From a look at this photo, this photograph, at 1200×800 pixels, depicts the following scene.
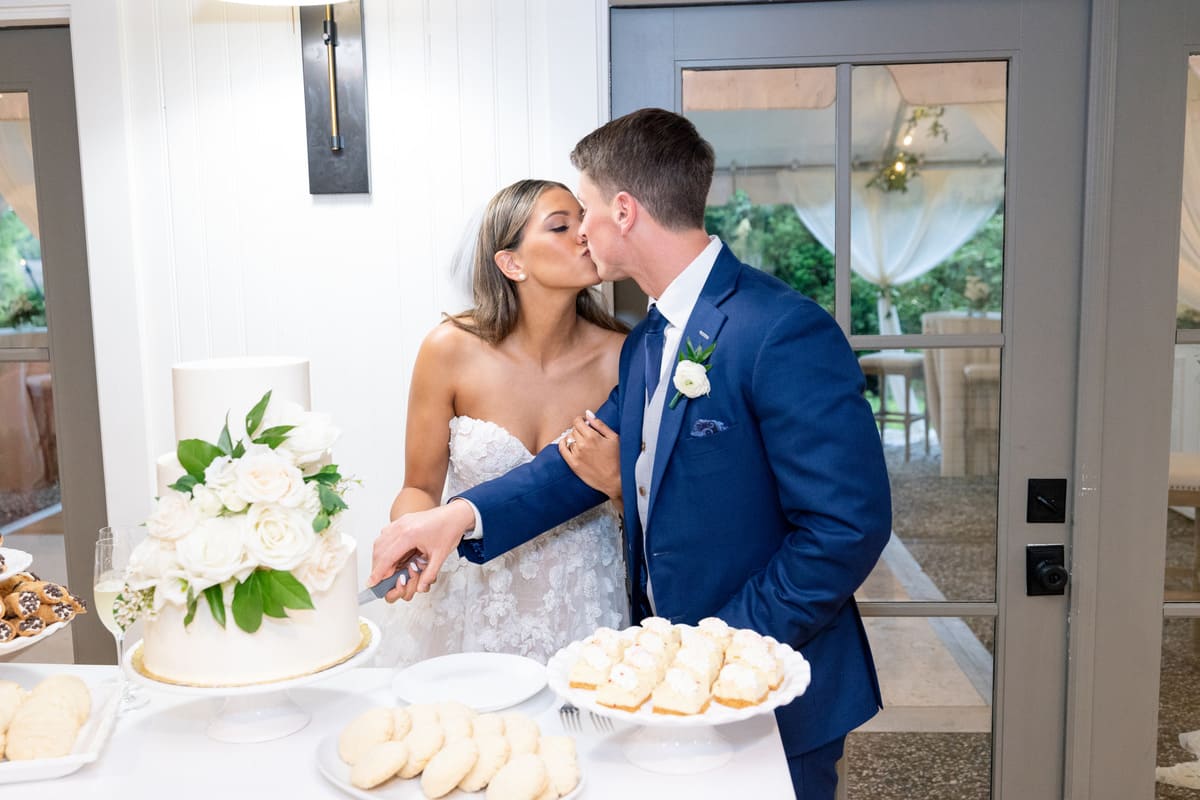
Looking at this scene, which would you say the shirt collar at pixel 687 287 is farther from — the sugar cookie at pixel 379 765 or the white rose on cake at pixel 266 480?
the sugar cookie at pixel 379 765

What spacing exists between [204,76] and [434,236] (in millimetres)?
639

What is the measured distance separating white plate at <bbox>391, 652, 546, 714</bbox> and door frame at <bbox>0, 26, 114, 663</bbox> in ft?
4.59

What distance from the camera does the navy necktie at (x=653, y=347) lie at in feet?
6.26

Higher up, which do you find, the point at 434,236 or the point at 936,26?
the point at 936,26

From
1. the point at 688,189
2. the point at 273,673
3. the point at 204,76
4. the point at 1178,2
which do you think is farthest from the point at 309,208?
the point at 1178,2

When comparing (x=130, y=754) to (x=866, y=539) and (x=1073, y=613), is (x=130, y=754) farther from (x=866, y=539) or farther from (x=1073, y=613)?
(x=1073, y=613)

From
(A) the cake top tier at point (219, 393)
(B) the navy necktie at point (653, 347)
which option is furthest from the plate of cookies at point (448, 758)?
(B) the navy necktie at point (653, 347)

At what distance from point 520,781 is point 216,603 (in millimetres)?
440

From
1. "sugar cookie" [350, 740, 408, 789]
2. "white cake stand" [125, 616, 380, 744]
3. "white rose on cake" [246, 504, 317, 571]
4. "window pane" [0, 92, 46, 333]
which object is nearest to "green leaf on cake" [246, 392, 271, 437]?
"white rose on cake" [246, 504, 317, 571]

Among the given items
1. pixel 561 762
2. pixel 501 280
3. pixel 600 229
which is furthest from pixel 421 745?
pixel 501 280

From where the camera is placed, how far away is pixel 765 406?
5.60 ft

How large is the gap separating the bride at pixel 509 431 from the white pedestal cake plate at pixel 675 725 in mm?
955

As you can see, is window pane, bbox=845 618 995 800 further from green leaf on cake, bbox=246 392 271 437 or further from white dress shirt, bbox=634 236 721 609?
green leaf on cake, bbox=246 392 271 437

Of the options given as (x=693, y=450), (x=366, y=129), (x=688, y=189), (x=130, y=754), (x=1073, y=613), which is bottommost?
(x=1073, y=613)
